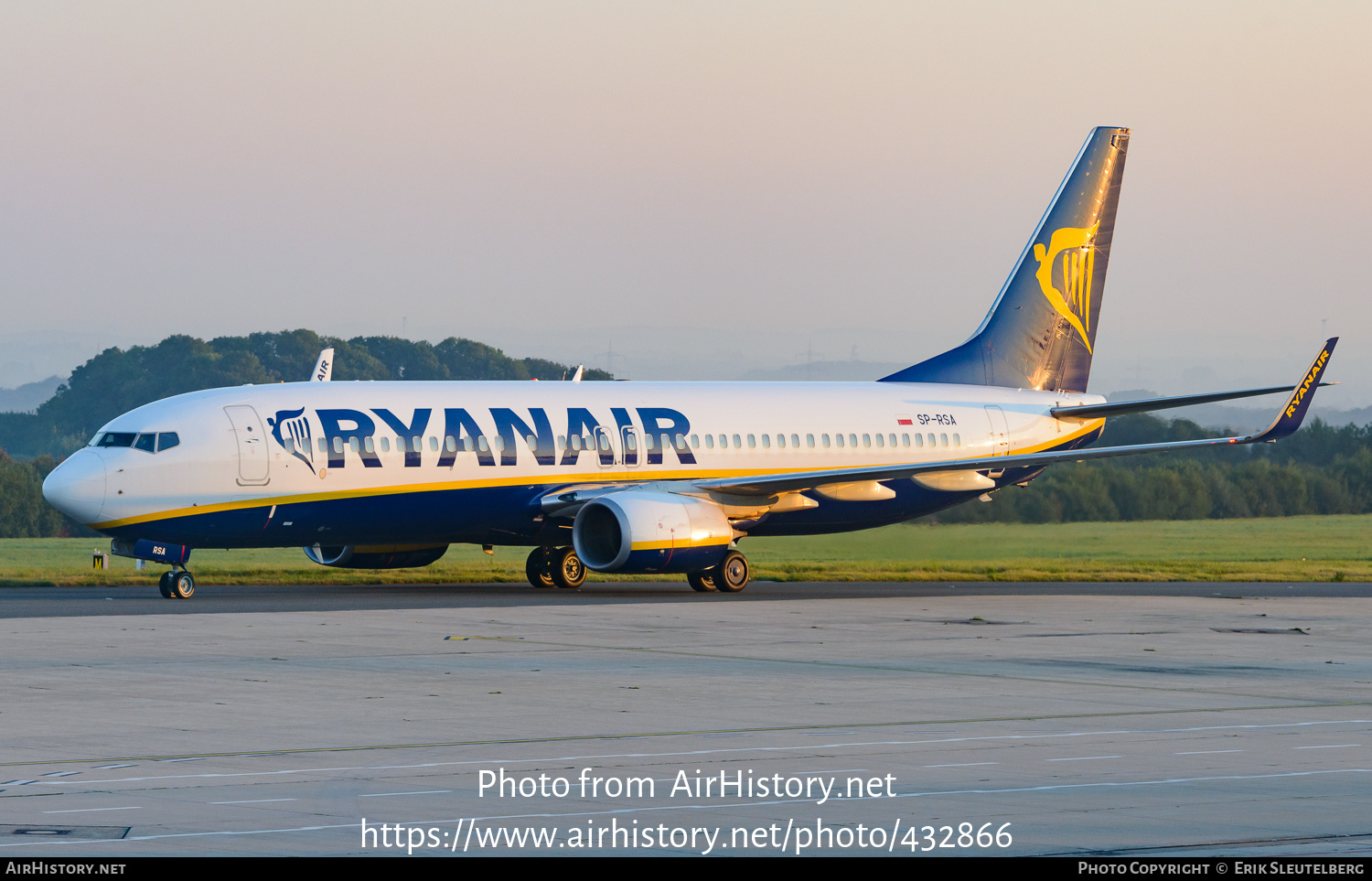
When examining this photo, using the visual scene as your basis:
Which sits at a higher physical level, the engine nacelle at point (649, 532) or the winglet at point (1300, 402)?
the winglet at point (1300, 402)

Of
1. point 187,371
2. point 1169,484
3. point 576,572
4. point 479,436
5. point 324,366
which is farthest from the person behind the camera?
point 187,371

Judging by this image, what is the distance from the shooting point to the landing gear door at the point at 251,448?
99.0 feet

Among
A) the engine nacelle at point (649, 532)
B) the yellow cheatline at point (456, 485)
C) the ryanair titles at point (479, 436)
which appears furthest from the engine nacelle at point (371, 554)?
the engine nacelle at point (649, 532)

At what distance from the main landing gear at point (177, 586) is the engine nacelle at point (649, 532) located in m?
6.74

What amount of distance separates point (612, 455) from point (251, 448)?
703 centimetres

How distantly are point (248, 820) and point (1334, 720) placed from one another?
9.49 m

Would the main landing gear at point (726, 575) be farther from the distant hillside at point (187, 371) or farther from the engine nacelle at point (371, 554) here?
the distant hillside at point (187, 371)

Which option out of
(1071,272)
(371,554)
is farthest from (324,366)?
(1071,272)

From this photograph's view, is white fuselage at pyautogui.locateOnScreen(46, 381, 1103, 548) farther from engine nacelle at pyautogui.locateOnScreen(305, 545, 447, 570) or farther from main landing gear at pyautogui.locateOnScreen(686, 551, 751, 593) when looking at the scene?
engine nacelle at pyautogui.locateOnScreen(305, 545, 447, 570)

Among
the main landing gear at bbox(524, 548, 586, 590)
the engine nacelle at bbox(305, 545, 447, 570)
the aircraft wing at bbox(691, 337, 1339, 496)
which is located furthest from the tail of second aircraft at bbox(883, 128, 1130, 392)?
the engine nacelle at bbox(305, 545, 447, 570)

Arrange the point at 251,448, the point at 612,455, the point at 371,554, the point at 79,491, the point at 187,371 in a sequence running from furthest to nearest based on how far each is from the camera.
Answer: the point at 187,371 < the point at 371,554 < the point at 612,455 < the point at 251,448 < the point at 79,491

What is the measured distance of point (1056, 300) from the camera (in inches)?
1626

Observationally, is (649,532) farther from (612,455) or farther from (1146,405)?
(1146,405)
